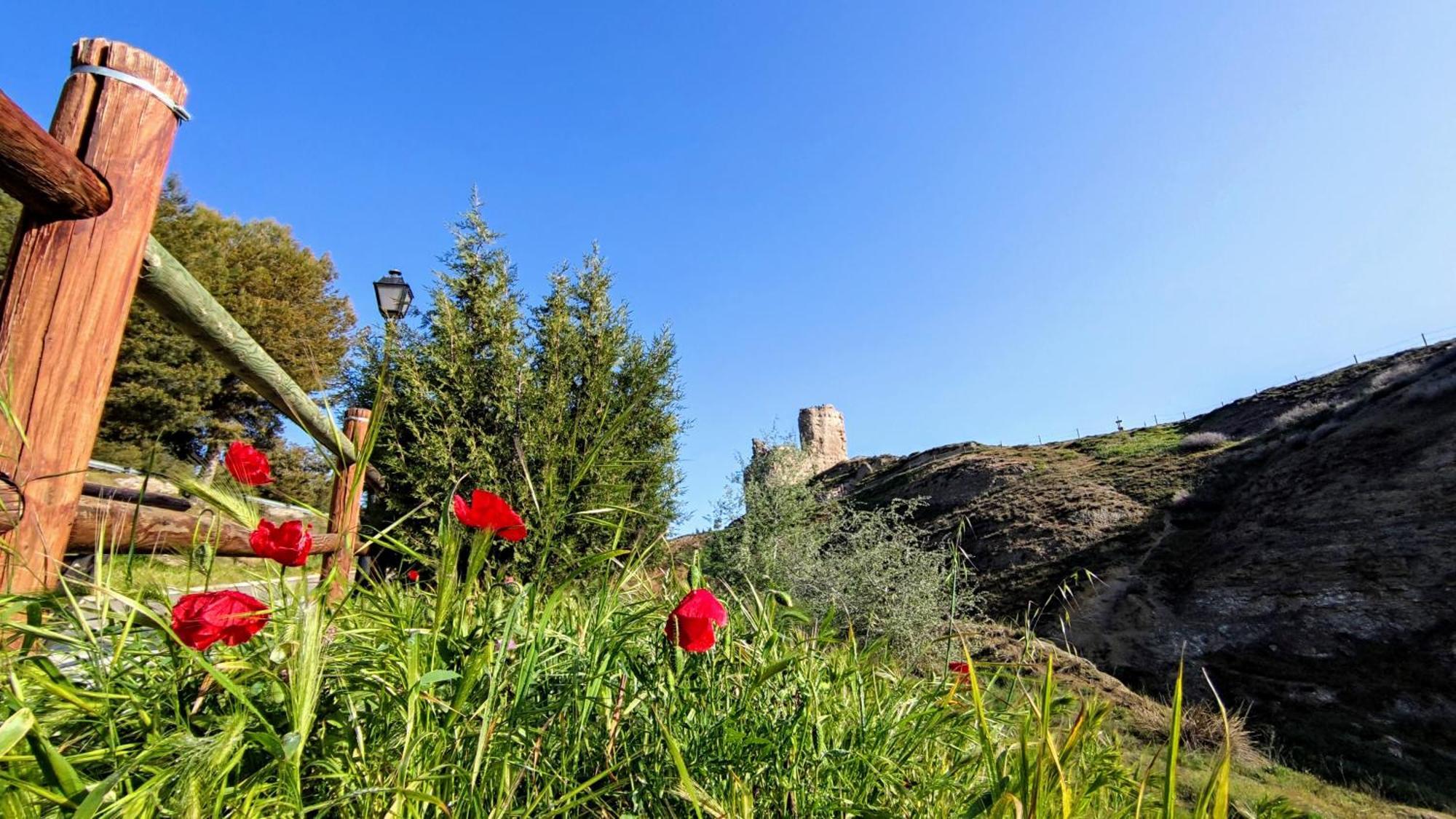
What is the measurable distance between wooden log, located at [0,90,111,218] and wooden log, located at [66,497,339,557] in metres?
0.58

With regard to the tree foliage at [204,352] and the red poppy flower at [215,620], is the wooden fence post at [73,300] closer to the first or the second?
the red poppy flower at [215,620]

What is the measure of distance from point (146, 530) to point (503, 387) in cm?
447

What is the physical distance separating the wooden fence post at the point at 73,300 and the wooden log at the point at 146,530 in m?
0.11

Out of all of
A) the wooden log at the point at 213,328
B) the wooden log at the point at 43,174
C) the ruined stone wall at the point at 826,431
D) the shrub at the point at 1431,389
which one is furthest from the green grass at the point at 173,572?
the ruined stone wall at the point at 826,431

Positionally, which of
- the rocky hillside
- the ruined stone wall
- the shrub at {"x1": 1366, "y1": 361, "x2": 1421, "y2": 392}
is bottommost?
the rocky hillside

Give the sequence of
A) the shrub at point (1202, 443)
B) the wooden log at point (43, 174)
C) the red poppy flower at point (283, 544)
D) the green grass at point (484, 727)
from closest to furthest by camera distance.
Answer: the green grass at point (484, 727), the wooden log at point (43, 174), the red poppy flower at point (283, 544), the shrub at point (1202, 443)

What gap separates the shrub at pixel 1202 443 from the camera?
13.6 m

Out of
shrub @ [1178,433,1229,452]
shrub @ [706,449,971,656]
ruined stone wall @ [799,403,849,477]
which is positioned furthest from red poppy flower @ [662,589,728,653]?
ruined stone wall @ [799,403,849,477]

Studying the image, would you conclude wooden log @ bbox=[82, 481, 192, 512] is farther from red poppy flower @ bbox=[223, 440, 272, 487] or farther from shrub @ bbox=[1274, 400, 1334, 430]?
shrub @ bbox=[1274, 400, 1334, 430]

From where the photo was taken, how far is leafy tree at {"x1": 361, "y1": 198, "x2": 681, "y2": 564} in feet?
19.1

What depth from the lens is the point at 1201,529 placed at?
9836mm

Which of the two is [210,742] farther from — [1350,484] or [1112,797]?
[1350,484]

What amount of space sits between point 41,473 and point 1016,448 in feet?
62.5

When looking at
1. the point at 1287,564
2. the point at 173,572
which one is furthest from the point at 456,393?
the point at 1287,564
